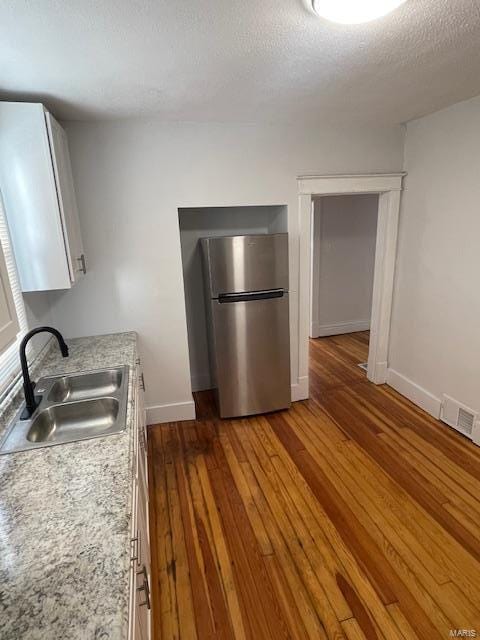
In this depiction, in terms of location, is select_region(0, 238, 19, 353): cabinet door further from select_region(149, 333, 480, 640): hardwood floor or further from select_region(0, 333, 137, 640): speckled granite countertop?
select_region(149, 333, 480, 640): hardwood floor

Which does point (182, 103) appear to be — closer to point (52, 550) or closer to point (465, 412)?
point (52, 550)

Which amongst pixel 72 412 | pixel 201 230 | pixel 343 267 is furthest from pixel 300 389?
pixel 343 267

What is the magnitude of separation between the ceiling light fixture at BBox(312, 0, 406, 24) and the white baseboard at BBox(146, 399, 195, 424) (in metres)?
2.67

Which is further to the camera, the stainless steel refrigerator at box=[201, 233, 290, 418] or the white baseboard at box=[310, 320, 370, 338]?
the white baseboard at box=[310, 320, 370, 338]

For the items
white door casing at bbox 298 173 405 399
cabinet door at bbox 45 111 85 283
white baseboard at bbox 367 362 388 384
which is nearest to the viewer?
cabinet door at bbox 45 111 85 283

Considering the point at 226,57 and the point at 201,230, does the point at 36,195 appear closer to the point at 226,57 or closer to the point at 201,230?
the point at 226,57

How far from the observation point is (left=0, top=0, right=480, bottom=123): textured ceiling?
45.8 inches

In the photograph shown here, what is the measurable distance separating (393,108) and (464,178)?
714 millimetres

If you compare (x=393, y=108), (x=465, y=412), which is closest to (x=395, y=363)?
(x=465, y=412)

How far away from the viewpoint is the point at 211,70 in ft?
5.29

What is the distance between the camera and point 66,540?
93cm

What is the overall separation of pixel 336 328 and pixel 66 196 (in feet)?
13.2

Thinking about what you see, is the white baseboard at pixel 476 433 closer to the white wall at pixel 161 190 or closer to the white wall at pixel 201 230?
the white wall at pixel 161 190

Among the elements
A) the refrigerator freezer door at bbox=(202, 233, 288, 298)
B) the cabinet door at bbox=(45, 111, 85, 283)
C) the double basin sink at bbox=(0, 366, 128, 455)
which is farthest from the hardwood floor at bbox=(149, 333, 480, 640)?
the cabinet door at bbox=(45, 111, 85, 283)
